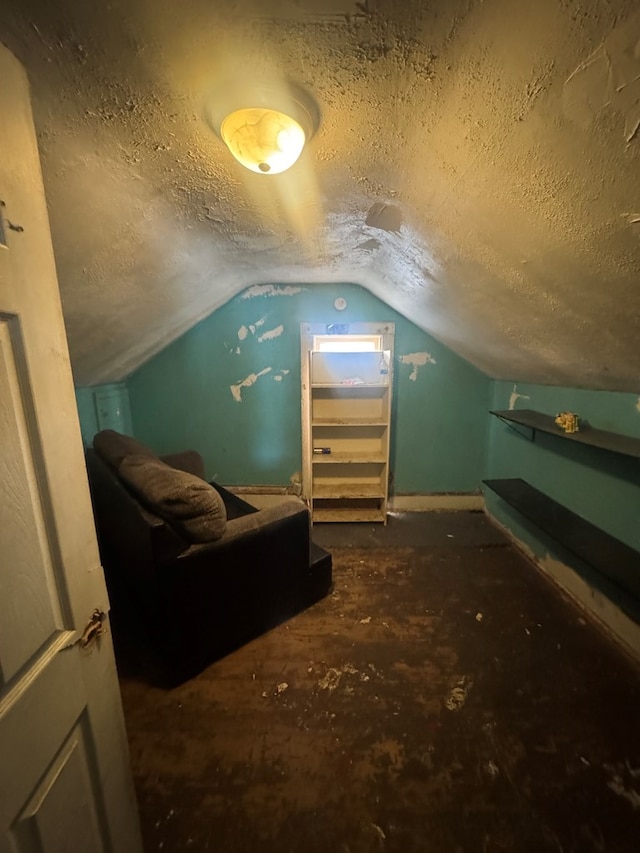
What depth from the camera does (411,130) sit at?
2.86 feet

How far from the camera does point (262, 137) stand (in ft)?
2.82

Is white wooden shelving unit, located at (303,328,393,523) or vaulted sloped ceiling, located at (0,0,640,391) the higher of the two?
vaulted sloped ceiling, located at (0,0,640,391)

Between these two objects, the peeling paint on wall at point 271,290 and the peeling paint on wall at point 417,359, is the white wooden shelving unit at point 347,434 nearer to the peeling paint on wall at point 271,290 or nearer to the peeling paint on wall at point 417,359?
the peeling paint on wall at point 417,359

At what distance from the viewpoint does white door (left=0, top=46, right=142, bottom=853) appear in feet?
1.79

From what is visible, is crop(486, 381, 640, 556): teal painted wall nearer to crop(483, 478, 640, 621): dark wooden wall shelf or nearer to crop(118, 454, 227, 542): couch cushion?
crop(483, 478, 640, 621): dark wooden wall shelf

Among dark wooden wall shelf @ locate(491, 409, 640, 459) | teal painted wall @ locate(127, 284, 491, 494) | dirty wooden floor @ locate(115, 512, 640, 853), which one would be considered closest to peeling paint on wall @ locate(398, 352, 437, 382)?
teal painted wall @ locate(127, 284, 491, 494)

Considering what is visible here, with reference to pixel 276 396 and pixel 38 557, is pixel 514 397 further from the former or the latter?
pixel 38 557

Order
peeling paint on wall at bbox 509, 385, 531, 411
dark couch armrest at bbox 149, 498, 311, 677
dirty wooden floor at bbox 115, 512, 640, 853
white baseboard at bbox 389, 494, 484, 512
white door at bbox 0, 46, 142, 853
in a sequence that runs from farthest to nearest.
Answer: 1. white baseboard at bbox 389, 494, 484, 512
2. peeling paint on wall at bbox 509, 385, 531, 411
3. dark couch armrest at bbox 149, 498, 311, 677
4. dirty wooden floor at bbox 115, 512, 640, 853
5. white door at bbox 0, 46, 142, 853

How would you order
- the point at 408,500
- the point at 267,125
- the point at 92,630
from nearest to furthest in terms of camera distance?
the point at 92,630
the point at 267,125
the point at 408,500

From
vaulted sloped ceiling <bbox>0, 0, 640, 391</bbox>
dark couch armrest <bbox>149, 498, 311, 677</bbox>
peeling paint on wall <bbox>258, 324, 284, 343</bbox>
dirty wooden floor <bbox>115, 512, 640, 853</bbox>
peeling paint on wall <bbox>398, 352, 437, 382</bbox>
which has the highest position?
vaulted sloped ceiling <bbox>0, 0, 640, 391</bbox>

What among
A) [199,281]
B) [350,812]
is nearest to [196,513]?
[350,812]

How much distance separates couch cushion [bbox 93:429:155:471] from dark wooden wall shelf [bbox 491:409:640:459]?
2.35m

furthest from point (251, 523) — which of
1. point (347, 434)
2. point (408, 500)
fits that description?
point (408, 500)

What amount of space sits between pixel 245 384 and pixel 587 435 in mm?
2509
